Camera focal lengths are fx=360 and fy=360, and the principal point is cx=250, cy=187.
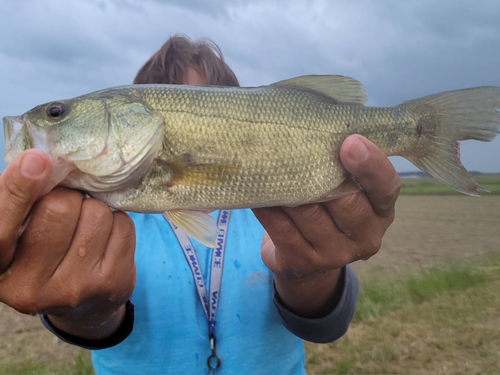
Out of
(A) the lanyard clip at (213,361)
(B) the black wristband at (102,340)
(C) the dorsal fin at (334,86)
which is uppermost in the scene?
(C) the dorsal fin at (334,86)

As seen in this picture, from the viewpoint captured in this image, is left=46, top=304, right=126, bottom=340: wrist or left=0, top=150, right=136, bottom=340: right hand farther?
left=46, top=304, right=126, bottom=340: wrist

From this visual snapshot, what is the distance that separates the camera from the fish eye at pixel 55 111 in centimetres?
161

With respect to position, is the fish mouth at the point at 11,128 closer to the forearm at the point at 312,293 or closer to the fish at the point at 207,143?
the fish at the point at 207,143

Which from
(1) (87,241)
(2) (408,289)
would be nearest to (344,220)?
(1) (87,241)

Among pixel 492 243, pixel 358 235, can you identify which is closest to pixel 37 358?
pixel 358 235

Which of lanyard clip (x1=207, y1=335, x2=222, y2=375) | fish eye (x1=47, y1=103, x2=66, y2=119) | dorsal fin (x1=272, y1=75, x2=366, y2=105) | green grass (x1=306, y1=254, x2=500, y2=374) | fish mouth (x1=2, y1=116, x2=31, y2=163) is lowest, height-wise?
green grass (x1=306, y1=254, x2=500, y2=374)

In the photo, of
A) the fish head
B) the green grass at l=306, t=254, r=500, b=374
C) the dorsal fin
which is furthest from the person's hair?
the green grass at l=306, t=254, r=500, b=374

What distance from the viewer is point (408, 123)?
1865mm

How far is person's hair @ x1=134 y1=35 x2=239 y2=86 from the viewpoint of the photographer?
2924mm

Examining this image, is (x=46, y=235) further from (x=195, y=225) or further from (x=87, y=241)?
(x=195, y=225)

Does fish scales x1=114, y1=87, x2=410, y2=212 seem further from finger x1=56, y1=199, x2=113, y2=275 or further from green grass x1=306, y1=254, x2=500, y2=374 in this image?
green grass x1=306, y1=254, x2=500, y2=374

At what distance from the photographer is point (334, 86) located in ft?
6.36

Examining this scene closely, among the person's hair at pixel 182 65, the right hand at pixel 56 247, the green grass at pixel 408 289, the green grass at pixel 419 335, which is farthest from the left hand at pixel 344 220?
the green grass at pixel 408 289

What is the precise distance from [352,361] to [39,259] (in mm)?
3964
